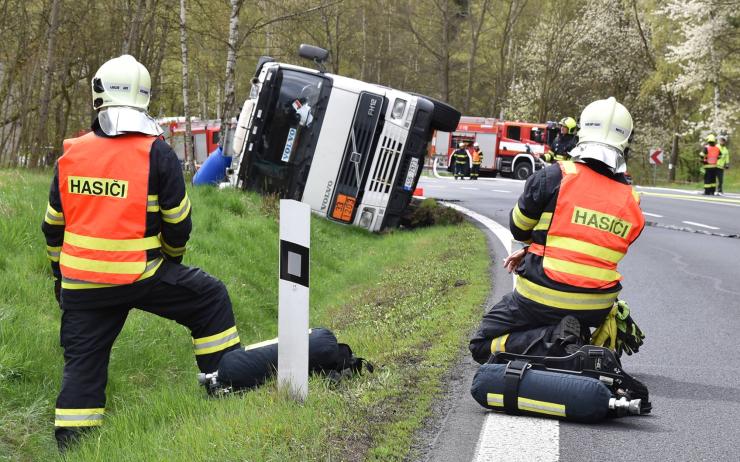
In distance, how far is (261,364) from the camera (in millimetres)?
5113

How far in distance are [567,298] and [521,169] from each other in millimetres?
35464

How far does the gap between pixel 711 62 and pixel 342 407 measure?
125 ft

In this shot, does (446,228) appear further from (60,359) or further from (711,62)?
(711,62)

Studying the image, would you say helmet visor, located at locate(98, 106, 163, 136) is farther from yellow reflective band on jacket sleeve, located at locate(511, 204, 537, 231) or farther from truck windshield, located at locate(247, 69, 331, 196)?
truck windshield, located at locate(247, 69, 331, 196)

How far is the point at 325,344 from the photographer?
207 inches

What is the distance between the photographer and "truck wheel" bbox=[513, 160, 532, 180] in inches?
1572

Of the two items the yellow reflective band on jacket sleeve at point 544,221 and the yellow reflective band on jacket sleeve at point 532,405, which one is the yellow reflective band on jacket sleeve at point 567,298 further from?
the yellow reflective band on jacket sleeve at point 532,405

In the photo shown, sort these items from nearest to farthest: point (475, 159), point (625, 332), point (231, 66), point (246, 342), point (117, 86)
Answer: point (117, 86), point (625, 332), point (246, 342), point (231, 66), point (475, 159)

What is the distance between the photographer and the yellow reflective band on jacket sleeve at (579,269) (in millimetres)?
5051

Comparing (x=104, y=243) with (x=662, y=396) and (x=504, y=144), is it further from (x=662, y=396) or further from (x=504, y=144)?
(x=504, y=144)

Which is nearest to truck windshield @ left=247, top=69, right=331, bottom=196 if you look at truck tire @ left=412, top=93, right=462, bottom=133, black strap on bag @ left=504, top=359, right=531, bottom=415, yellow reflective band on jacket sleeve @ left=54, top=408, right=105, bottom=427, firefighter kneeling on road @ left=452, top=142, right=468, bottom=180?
truck tire @ left=412, top=93, right=462, bottom=133

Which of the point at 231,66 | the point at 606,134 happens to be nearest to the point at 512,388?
the point at 606,134

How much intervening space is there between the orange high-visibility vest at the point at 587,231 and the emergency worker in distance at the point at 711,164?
2220cm

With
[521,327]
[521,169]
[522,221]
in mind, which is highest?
[522,221]
